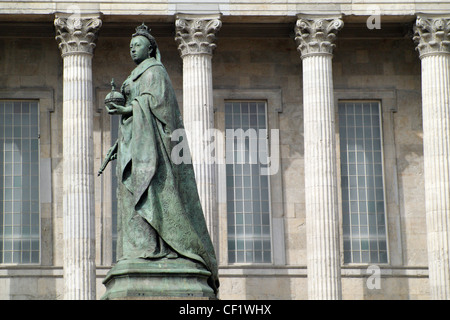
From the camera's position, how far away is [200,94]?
131ft

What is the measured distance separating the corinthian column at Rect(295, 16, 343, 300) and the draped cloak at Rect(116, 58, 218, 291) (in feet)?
70.4

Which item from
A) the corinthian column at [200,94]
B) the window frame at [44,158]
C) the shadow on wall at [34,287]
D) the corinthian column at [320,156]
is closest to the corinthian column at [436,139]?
the corinthian column at [320,156]

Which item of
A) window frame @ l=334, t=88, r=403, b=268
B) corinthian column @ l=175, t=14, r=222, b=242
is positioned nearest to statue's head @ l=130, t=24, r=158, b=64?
corinthian column @ l=175, t=14, r=222, b=242

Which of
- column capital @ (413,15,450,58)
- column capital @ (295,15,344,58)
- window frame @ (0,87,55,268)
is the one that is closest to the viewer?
column capital @ (295,15,344,58)

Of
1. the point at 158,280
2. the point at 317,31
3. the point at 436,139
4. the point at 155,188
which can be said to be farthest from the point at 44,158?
the point at 158,280

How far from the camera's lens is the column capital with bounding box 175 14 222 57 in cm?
4038

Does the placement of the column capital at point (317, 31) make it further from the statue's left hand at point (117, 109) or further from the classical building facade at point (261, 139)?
the statue's left hand at point (117, 109)

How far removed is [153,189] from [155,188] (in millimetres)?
42

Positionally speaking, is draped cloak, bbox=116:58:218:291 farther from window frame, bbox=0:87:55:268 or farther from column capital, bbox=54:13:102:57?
window frame, bbox=0:87:55:268

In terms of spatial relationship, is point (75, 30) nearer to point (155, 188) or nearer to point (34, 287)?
point (34, 287)

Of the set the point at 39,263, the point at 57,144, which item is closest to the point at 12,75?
the point at 57,144

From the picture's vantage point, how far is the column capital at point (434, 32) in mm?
40781

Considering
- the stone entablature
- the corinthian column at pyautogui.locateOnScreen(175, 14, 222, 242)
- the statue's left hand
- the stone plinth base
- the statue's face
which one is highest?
the stone entablature
